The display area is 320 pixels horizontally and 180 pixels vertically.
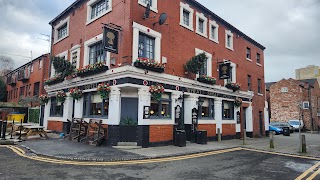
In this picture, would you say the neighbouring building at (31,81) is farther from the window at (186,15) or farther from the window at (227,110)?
the window at (227,110)

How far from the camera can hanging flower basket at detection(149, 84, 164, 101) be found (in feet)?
42.7

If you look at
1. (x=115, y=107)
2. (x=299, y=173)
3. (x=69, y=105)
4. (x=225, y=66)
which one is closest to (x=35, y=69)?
(x=69, y=105)

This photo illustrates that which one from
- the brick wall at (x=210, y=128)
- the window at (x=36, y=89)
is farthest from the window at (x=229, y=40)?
the window at (x=36, y=89)

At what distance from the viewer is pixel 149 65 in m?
13.0

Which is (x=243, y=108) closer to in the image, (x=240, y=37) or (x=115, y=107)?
(x=240, y=37)

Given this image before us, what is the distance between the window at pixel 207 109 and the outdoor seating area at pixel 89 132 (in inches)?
316

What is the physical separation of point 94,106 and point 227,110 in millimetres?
12130

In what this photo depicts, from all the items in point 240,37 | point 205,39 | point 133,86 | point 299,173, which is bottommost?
point 299,173

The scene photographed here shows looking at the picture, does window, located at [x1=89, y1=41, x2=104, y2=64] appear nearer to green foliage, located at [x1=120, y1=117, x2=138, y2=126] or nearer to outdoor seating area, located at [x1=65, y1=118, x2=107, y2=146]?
outdoor seating area, located at [x1=65, y1=118, x2=107, y2=146]

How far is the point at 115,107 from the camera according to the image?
41.0ft

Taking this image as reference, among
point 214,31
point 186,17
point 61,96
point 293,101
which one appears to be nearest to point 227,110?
point 214,31

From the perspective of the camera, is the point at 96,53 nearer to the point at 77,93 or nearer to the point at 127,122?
the point at 77,93

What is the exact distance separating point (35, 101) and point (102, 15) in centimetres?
1745

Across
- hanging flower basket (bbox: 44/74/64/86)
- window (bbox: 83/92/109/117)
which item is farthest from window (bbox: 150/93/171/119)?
hanging flower basket (bbox: 44/74/64/86)
